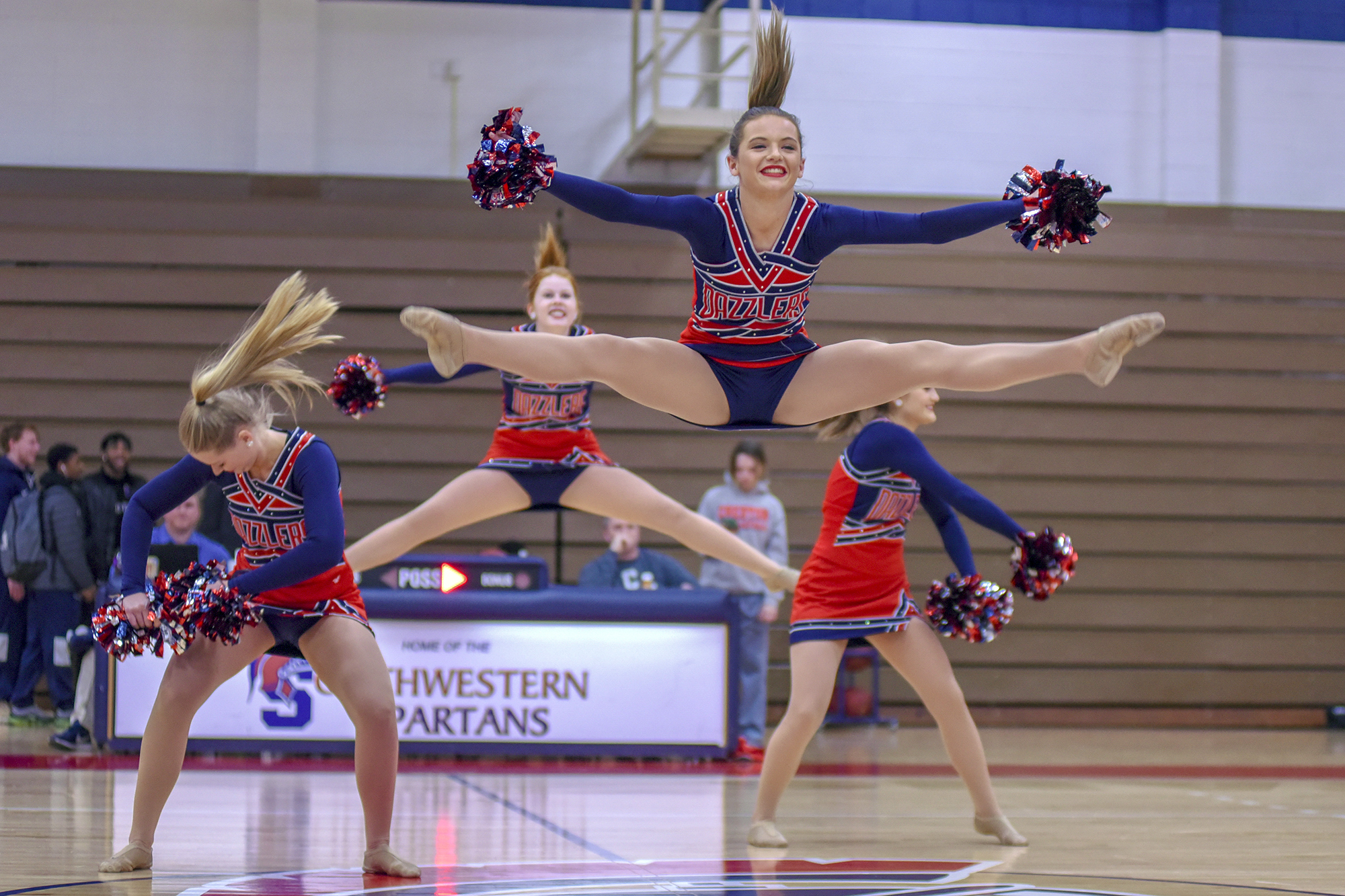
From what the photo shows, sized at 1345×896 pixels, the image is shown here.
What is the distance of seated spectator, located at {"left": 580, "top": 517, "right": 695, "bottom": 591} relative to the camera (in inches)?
300

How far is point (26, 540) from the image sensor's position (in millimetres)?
7758

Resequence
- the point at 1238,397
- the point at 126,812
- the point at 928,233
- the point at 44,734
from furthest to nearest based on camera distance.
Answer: the point at 1238,397 < the point at 44,734 < the point at 126,812 < the point at 928,233

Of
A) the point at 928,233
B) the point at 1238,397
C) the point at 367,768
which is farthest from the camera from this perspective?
the point at 1238,397

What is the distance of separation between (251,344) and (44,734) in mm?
5085

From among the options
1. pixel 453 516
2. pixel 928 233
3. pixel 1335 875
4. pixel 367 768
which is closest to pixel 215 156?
pixel 453 516

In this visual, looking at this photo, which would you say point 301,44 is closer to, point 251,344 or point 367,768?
point 251,344

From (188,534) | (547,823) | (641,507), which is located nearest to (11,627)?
(188,534)

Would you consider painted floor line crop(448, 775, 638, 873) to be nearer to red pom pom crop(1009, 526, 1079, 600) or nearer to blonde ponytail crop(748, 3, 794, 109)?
red pom pom crop(1009, 526, 1079, 600)

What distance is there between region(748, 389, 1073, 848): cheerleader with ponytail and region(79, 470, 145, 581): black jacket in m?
4.96

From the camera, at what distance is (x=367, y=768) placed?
12.2 feet

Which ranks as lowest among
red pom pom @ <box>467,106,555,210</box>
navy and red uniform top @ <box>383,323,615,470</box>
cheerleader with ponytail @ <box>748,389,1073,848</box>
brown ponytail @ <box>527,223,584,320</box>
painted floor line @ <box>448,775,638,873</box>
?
painted floor line @ <box>448,775,638,873</box>

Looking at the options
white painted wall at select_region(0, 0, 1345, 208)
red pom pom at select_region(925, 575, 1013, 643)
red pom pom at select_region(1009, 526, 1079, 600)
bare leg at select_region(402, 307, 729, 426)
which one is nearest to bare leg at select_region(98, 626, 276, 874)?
bare leg at select_region(402, 307, 729, 426)

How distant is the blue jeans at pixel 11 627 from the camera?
8.22m

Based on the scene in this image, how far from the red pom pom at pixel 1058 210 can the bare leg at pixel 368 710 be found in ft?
6.85
